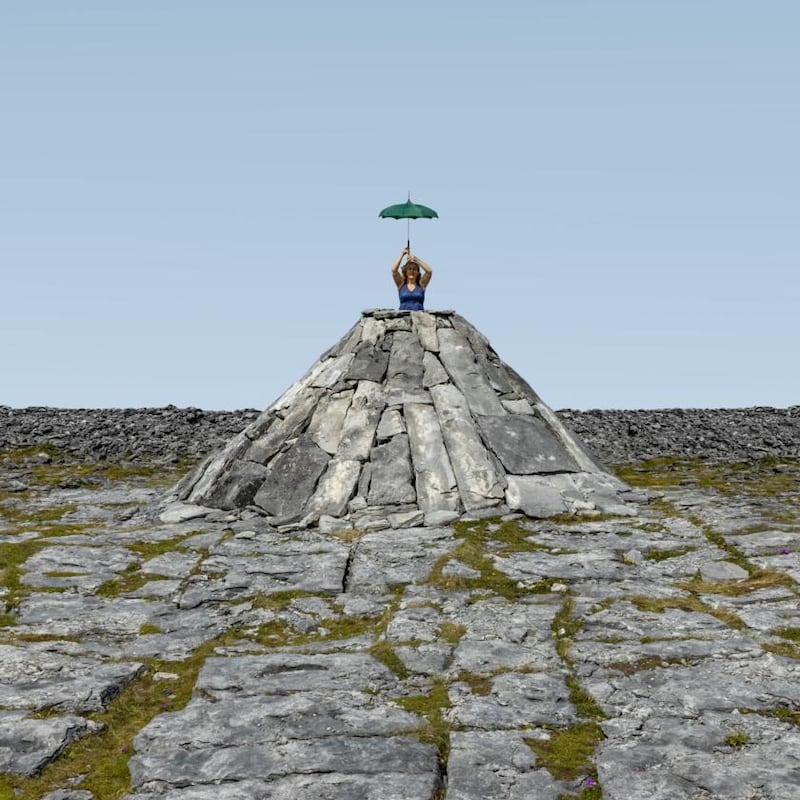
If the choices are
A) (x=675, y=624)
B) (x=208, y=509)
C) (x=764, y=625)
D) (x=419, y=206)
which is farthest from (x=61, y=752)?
(x=419, y=206)

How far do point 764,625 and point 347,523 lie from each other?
5.78 meters

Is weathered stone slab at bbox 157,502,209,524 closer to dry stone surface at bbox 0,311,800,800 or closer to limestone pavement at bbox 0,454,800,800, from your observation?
dry stone surface at bbox 0,311,800,800

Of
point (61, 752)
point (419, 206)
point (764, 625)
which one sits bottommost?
point (61, 752)

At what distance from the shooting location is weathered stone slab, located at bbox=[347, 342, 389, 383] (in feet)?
51.9

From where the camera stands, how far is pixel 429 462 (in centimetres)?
1451

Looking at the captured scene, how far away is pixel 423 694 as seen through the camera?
7910 millimetres

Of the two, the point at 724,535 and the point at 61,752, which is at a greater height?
the point at 724,535

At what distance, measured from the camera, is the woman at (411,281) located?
16250mm

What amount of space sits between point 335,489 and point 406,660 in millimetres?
5784

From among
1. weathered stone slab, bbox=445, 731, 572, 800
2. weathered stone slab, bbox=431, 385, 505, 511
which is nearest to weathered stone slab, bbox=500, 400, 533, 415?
weathered stone slab, bbox=431, 385, 505, 511

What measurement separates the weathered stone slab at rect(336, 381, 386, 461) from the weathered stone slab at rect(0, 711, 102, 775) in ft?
24.8

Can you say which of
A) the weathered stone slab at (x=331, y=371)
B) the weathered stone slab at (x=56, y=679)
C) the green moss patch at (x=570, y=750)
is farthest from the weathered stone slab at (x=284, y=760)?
the weathered stone slab at (x=331, y=371)

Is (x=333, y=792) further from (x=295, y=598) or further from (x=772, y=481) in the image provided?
(x=772, y=481)

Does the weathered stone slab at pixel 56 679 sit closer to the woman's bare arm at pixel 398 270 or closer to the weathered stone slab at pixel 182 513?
the weathered stone slab at pixel 182 513
